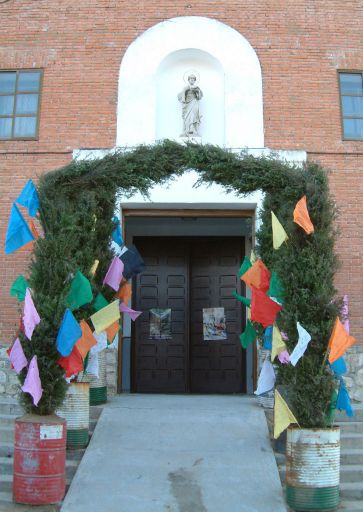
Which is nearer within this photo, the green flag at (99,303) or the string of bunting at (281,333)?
the string of bunting at (281,333)

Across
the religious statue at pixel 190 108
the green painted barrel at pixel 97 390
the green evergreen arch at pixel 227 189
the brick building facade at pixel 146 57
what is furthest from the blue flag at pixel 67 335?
the religious statue at pixel 190 108

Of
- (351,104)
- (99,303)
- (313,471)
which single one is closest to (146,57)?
(351,104)

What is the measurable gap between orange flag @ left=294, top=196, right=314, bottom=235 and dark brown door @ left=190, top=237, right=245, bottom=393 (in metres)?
5.74

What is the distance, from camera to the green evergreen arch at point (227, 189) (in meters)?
5.86

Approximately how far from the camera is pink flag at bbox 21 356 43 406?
5.77m

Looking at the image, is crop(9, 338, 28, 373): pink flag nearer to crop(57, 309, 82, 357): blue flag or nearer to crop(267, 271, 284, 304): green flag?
crop(57, 309, 82, 357): blue flag

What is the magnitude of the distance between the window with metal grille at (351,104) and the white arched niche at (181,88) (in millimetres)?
1985

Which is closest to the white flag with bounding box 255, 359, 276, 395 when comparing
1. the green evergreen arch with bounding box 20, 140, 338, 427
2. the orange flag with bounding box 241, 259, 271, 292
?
the green evergreen arch with bounding box 20, 140, 338, 427

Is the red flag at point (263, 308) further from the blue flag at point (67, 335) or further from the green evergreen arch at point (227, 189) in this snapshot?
the blue flag at point (67, 335)

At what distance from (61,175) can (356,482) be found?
4417mm

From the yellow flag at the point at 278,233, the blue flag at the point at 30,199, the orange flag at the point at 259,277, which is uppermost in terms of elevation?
the blue flag at the point at 30,199

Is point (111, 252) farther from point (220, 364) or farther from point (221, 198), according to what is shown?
point (220, 364)

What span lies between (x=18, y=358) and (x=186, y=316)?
5.99 meters

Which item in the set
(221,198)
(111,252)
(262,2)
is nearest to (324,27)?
(262,2)
